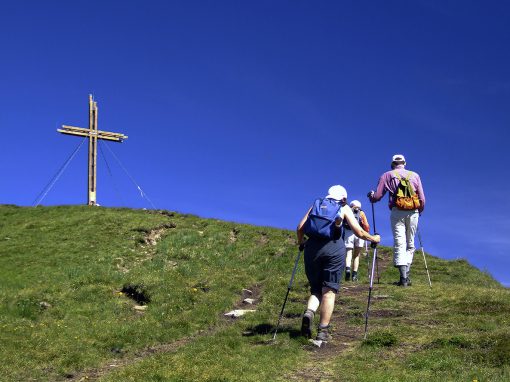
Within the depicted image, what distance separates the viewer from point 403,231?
17.5 metres

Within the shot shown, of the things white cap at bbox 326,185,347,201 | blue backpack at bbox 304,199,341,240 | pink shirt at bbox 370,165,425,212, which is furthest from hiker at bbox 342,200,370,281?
blue backpack at bbox 304,199,341,240

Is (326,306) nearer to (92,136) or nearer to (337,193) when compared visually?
(337,193)

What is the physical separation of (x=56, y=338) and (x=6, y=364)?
6.46 ft

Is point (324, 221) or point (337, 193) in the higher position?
point (337, 193)

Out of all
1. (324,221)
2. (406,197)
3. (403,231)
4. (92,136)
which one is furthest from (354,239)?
(92,136)

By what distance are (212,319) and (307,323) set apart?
13.4ft

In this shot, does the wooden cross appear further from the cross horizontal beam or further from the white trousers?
the white trousers

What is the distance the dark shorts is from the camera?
1152 centimetres

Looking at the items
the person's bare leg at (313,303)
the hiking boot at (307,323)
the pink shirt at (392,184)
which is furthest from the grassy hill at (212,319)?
the pink shirt at (392,184)

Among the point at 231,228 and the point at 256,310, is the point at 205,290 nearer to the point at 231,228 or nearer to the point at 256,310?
the point at 256,310

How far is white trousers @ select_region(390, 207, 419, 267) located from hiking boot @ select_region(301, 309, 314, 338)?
6.55 meters

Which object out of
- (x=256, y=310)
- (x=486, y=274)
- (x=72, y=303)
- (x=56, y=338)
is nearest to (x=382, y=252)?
(x=486, y=274)

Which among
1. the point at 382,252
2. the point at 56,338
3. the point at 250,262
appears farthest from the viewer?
the point at 382,252

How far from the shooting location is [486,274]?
25.1 meters
